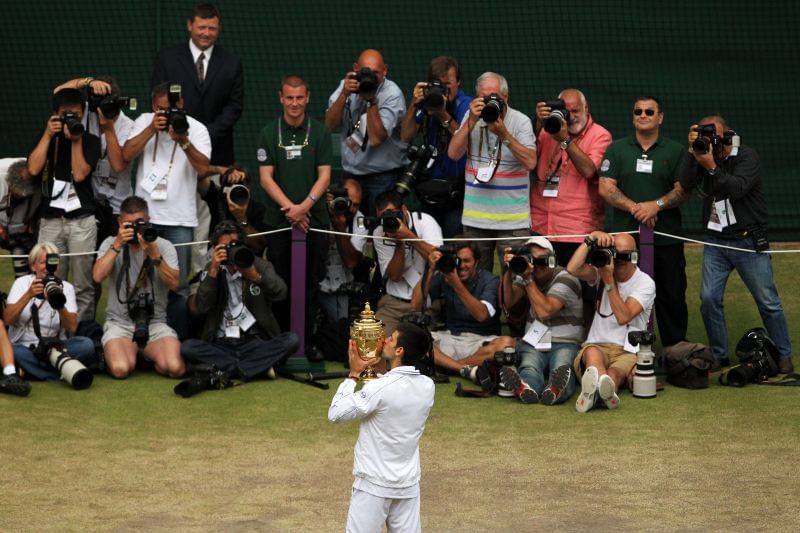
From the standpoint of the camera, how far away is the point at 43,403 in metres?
8.93

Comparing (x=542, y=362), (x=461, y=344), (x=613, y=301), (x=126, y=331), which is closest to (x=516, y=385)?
(x=542, y=362)

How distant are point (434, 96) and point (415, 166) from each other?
559 mm

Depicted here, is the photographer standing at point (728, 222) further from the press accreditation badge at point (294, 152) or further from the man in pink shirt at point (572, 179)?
the press accreditation badge at point (294, 152)

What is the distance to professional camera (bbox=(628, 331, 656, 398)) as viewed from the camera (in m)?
8.98

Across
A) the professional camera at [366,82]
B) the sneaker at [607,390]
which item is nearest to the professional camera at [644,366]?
→ the sneaker at [607,390]

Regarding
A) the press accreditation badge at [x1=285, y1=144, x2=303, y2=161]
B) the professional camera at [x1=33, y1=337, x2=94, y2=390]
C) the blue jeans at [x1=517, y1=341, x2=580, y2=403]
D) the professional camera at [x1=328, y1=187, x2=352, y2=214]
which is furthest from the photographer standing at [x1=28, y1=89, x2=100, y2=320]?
the blue jeans at [x1=517, y1=341, x2=580, y2=403]

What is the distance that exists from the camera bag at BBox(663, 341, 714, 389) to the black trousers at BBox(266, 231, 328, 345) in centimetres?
267

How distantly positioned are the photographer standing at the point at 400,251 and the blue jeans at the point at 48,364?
80.8 inches

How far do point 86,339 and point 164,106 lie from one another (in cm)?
176

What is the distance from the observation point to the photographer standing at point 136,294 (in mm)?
9469

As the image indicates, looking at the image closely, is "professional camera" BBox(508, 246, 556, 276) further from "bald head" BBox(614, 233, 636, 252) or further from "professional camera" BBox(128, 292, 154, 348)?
"professional camera" BBox(128, 292, 154, 348)

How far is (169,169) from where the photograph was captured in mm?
9883

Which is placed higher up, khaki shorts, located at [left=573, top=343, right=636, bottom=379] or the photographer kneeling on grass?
the photographer kneeling on grass

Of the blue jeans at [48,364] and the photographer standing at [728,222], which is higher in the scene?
the photographer standing at [728,222]
